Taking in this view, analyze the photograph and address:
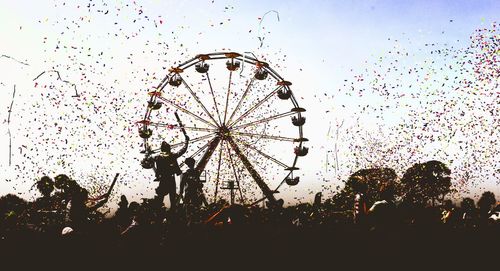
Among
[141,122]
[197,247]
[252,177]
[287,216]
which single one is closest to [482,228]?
[287,216]

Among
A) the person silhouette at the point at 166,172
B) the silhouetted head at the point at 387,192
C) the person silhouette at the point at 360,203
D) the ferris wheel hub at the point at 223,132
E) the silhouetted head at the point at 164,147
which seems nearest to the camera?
the person silhouette at the point at 360,203

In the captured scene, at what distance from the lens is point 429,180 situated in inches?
1895

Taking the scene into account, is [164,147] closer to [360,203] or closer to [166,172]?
[166,172]

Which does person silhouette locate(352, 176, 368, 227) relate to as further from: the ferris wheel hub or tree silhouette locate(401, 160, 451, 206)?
tree silhouette locate(401, 160, 451, 206)

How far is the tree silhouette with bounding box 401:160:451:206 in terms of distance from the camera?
155ft

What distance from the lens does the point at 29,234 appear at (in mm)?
5246

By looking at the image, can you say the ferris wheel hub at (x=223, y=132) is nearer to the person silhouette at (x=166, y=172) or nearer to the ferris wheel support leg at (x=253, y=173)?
the ferris wheel support leg at (x=253, y=173)

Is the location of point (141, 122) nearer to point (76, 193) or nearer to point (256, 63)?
point (256, 63)

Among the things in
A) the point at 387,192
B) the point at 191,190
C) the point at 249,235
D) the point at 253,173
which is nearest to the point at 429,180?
the point at 253,173

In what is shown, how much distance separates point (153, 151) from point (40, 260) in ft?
46.0

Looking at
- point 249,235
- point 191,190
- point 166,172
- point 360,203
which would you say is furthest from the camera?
point 191,190

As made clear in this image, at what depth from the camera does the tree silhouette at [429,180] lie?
47281mm

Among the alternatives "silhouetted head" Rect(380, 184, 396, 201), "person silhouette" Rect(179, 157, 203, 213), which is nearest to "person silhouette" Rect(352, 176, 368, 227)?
"silhouetted head" Rect(380, 184, 396, 201)

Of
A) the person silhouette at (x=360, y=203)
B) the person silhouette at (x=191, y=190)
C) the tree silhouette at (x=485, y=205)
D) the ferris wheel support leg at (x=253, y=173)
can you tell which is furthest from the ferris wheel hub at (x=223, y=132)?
the tree silhouette at (x=485, y=205)
